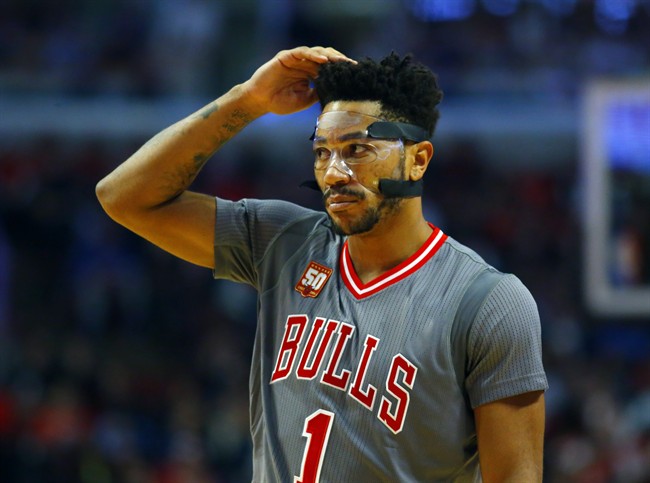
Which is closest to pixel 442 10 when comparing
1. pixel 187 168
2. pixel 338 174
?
pixel 187 168

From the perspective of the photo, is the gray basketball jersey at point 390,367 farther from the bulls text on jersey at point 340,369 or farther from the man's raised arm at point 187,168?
the man's raised arm at point 187,168

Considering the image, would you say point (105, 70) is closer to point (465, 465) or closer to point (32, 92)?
point (32, 92)

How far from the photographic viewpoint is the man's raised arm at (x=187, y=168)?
10.5 ft

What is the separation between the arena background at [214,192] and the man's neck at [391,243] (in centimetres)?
532

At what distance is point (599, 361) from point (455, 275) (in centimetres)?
694

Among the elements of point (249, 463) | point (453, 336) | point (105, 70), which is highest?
point (453, 336)

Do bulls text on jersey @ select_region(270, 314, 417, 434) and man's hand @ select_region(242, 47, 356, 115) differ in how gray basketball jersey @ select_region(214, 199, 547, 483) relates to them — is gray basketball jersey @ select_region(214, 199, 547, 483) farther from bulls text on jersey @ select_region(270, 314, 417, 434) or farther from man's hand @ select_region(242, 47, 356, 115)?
man's hand @ select_region(242, 47, 356, 115)

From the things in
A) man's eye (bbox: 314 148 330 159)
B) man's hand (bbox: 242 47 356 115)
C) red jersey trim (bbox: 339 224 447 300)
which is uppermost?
man's hand (bbox: 242 47 356 115)

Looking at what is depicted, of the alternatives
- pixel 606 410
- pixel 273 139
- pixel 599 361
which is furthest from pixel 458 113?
pixel 606 410

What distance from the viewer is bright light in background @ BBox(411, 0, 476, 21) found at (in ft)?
39.7

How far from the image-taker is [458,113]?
466 inches

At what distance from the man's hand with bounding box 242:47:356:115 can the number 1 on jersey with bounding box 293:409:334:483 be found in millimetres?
999

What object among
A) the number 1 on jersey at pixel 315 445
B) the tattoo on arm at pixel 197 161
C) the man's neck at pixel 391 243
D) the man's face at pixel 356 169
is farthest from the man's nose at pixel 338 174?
the number 1 on jersey at pixel 315 445

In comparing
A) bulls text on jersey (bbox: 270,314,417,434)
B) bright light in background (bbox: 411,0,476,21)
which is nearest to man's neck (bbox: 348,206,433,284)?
bulls text on jersey (bbox: 270,314,417,434)
